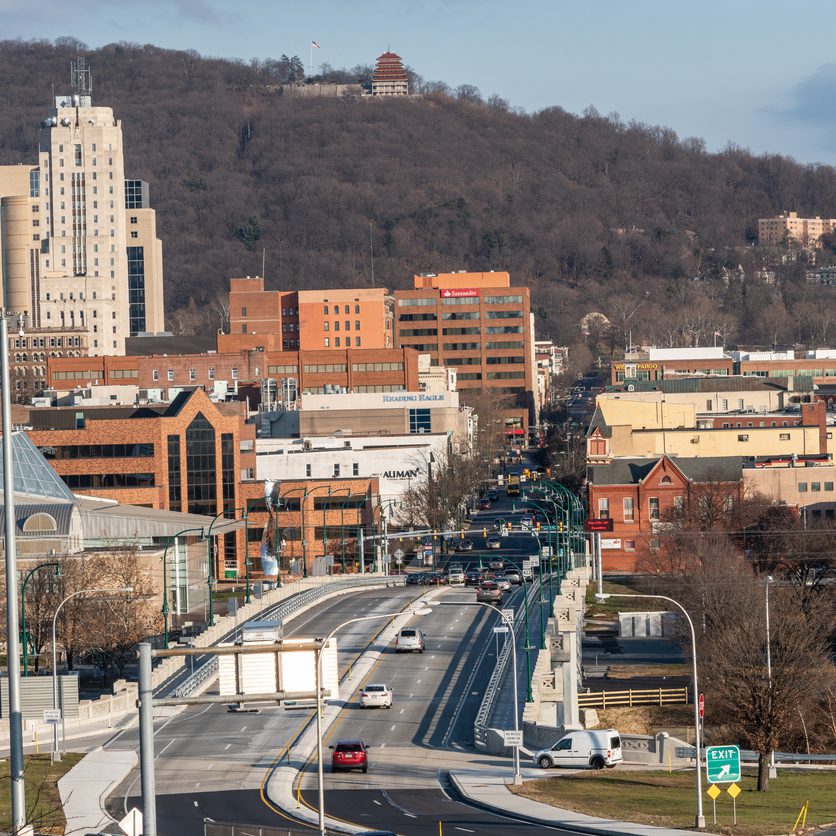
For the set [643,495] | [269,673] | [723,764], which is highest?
[269,673]

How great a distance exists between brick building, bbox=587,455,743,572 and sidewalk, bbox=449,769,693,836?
255 ft

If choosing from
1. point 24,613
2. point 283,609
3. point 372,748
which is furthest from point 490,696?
point 283,609

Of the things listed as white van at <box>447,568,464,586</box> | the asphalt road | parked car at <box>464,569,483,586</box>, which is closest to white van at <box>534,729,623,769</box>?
the asphalt road

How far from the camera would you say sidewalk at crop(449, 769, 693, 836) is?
159 ft

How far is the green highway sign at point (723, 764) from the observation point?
1922 inches

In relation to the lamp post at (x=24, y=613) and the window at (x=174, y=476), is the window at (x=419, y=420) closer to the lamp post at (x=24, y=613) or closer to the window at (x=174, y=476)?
the window at (x=174, y=476)

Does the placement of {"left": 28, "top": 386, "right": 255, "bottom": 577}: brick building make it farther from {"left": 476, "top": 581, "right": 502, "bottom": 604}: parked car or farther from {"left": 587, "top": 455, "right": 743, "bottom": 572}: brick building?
{"left": 587, "top": 455, "right": 743, "bottom": 572}: brick building

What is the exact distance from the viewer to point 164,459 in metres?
135

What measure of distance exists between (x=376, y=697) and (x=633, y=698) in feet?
55.9

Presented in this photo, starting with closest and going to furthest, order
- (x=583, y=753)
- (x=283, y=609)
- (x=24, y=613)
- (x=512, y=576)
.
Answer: (x=583, y=753) < (x=24, y=613) < (x=283, y=609) < (x=512, y=576)

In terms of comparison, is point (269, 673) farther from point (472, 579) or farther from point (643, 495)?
point (643, 495)

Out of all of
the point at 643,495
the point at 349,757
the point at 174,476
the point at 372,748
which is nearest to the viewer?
the point at 349,757

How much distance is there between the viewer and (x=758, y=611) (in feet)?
306

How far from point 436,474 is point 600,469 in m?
24.3
